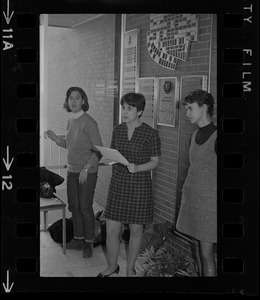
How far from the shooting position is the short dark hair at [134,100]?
2.32 metres

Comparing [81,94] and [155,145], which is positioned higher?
[81,94]

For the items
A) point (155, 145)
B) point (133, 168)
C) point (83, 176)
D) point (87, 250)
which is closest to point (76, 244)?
point (87, 250)

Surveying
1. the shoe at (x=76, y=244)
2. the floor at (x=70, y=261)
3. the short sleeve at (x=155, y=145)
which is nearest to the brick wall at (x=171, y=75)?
the short sleeve at (x=155, y=145)

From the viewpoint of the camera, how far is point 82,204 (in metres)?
2.40

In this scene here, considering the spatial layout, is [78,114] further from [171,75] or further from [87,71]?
[171,75]

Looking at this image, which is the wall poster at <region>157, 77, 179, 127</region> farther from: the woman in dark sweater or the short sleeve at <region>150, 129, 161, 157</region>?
the woman in dark sweater

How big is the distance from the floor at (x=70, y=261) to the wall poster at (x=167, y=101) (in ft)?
1.83

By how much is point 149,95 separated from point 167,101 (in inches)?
3.7

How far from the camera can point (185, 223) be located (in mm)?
2363

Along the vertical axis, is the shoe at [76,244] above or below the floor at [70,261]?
above

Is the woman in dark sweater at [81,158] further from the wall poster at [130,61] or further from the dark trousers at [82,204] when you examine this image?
the wall poster at [130,61]

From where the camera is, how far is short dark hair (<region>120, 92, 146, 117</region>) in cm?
232
